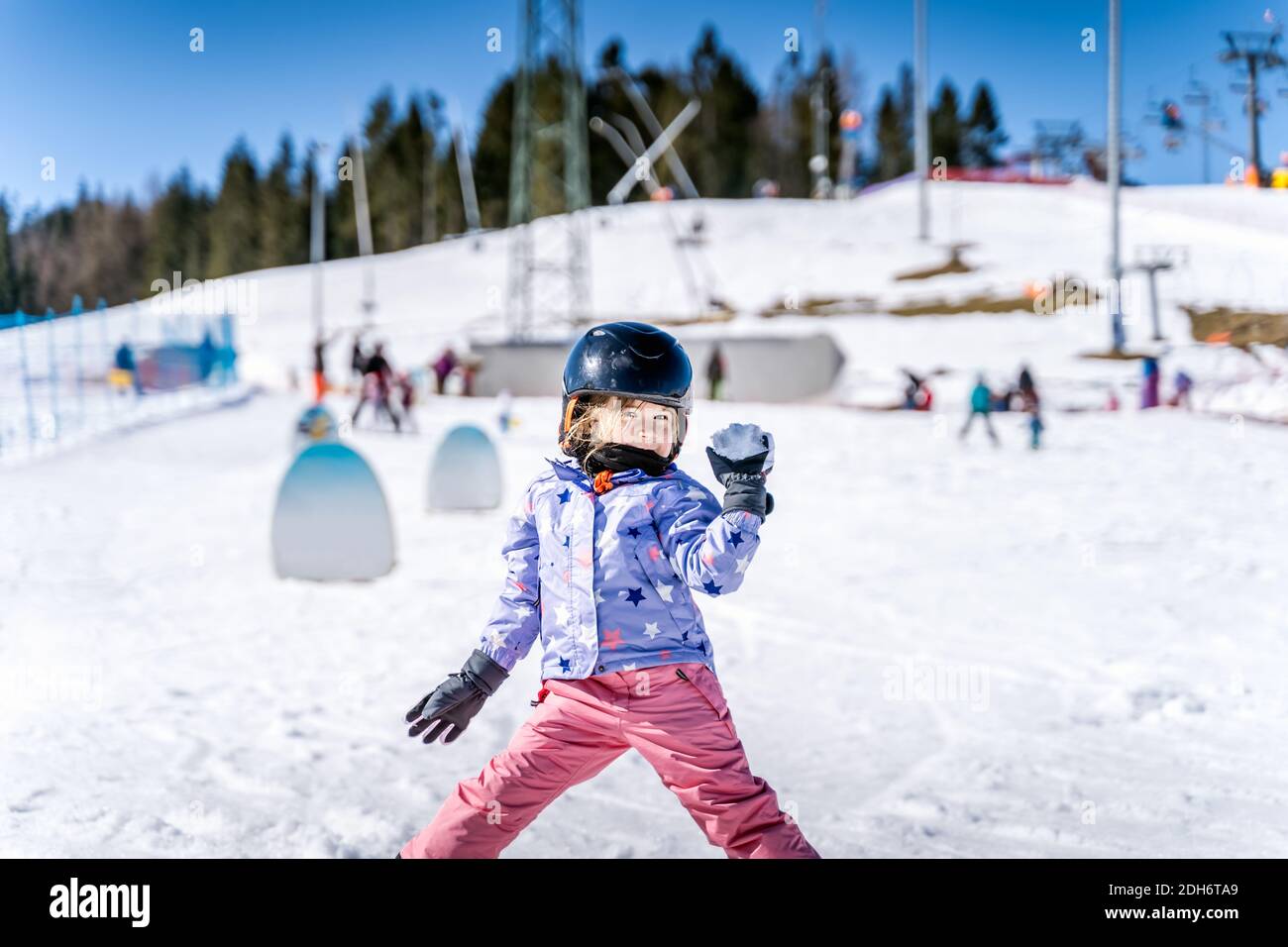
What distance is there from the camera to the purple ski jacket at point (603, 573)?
2.29 m

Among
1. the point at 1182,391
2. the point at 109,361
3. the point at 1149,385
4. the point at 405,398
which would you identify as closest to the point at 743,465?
the point at 1182,391

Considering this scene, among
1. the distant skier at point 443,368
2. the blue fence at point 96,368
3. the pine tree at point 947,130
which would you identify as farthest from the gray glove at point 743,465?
the pine tree at point 947,130

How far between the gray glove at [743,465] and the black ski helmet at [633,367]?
0.59ft

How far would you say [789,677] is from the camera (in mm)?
5477

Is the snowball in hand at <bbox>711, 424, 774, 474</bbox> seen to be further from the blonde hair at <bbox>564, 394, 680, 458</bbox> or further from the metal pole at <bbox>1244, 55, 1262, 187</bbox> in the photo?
the metal pole at <bbox>1244, 55, 1262, 187</bbox>

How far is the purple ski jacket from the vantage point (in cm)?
229

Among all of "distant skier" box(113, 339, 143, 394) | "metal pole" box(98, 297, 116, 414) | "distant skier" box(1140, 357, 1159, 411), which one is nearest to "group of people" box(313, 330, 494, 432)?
"distant skier" box(113, 339, 143, 394)

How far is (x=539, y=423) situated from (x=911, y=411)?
6027mm

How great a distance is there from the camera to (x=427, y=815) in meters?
3.69

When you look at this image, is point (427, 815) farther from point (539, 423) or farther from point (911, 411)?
point (911, 411)

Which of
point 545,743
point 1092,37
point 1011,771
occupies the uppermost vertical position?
point 1092,37

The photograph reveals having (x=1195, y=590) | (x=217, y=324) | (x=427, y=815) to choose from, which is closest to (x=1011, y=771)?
(x=427, y=815)

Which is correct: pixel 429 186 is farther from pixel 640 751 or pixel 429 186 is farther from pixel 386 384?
pixel 640 751

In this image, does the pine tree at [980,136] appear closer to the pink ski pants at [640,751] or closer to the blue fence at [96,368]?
the blue fence at [96,368]
